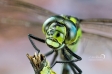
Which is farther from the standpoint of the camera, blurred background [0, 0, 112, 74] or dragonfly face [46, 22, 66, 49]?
blurred background [0, 0, 112, 74]

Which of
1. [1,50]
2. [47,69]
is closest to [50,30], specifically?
[47,69]

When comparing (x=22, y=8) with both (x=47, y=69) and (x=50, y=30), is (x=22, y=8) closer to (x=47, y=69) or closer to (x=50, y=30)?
(x=50, y=30)

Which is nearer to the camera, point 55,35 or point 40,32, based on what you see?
point 55,35

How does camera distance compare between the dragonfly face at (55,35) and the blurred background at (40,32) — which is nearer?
the dragonfly face at (55,35)
